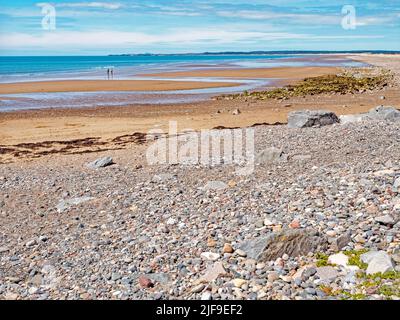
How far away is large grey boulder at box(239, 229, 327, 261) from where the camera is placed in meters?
7.70

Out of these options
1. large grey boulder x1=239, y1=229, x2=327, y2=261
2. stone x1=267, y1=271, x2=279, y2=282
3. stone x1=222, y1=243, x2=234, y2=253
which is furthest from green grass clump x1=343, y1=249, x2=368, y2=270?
stone x1=222, y1=243, x2=234, y2=253

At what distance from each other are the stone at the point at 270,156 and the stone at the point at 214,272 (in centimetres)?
630

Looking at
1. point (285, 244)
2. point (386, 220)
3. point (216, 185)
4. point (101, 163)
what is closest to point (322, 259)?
point (285, 244)

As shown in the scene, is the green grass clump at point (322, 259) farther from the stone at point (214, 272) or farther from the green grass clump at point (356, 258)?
the stone at point (214, 272)

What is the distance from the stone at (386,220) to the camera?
827 cm

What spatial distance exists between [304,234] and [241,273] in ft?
4.09

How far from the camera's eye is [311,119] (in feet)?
60.2

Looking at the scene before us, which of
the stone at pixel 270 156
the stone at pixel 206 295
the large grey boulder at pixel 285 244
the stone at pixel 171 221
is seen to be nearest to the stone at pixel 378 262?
the large grey boulder at pixel 285 244

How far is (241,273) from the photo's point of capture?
24.2ft

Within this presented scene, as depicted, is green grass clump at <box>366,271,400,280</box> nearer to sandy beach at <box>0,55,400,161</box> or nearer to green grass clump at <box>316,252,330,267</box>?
green grass clump at <box>316,252,330,267</box>

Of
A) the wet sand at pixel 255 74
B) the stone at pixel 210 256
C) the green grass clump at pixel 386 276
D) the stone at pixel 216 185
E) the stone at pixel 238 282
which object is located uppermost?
the wet sand at pixel 255 74

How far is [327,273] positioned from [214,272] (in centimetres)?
162
